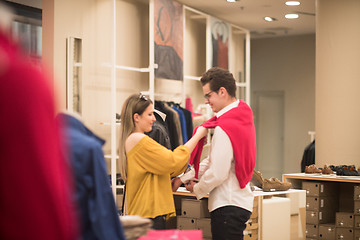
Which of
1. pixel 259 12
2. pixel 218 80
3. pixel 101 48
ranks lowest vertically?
pixel 218 80

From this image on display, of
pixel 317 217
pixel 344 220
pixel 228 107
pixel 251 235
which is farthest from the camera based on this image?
pixel 317 217

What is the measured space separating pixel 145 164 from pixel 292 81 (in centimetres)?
948

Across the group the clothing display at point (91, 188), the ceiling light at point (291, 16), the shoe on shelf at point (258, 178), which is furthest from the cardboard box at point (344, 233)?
the ceiling light at point (291, 16)

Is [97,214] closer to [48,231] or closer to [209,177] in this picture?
[48,231]

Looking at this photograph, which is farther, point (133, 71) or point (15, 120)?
point (133, 71)

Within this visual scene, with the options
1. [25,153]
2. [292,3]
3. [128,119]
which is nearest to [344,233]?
[128,119]

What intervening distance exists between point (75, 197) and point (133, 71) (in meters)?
5.78

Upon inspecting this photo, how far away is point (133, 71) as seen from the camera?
7.06 metres

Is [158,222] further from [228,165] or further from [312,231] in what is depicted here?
[312,231]

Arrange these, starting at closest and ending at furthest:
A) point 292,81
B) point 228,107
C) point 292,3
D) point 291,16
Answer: point 228,107, point 292,3, point 291,16, point 292,81

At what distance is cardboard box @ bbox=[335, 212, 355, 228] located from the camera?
15.2 feet

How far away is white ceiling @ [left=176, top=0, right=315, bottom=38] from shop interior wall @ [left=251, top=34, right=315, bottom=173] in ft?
2.91

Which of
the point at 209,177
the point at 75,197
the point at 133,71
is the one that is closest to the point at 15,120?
the point at 75,197

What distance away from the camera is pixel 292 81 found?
11.5 meters
